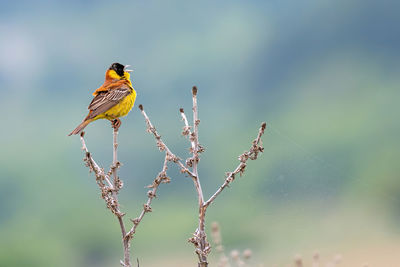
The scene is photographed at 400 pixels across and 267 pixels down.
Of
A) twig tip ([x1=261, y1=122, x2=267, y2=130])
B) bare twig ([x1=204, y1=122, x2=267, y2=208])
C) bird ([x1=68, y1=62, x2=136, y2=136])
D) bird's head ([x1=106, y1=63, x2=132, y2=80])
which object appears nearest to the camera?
twig tip ([x1=261, y1=122, x2=267, y2=130])

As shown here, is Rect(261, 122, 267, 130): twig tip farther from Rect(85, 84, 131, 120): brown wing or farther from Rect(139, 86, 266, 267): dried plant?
Rect(85, 84, 131, 120): brown wing

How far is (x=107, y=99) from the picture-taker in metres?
4.66

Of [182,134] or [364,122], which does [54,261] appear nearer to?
[364,122]

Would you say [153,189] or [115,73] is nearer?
[153,189]

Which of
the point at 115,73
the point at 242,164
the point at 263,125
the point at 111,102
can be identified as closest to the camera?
the point at 263,125

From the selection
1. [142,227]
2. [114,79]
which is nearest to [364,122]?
[142,227]

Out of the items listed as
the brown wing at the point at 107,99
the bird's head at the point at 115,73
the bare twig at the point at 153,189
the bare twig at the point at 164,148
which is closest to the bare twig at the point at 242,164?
the bare twig at the point at 164,148

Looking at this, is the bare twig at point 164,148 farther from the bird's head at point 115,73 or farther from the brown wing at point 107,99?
the bird's head at point 115,73

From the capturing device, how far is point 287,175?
3213mm

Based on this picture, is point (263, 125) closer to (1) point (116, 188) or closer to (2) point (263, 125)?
(2) point (263, 125)

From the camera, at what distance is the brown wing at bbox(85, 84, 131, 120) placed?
4.61 m

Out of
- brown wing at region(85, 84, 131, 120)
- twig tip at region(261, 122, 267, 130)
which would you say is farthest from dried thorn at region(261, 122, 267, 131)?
brown wing at region(85, 84, 131, 120)

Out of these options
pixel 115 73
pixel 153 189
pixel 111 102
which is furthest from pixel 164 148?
pixel 115 73

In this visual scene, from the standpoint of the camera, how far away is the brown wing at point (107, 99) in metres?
4.61
